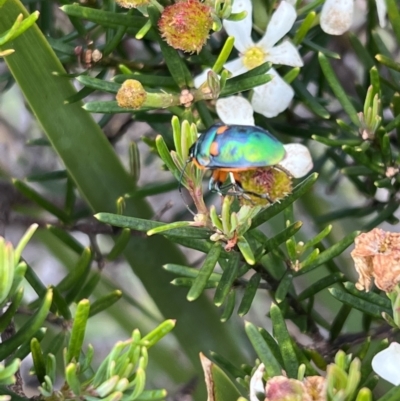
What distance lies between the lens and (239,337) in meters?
0.72

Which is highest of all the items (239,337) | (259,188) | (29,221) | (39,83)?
(39,83)

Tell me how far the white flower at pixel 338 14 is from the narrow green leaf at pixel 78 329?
0.37 m

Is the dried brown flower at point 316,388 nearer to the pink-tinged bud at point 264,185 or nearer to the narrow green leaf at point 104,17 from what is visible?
the pink-tinged bud at point 264,185

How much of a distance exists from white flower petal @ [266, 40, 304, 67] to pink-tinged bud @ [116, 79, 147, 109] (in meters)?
0.17

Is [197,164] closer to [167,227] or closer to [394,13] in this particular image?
[167,227]

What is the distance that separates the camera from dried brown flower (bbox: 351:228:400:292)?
33cm

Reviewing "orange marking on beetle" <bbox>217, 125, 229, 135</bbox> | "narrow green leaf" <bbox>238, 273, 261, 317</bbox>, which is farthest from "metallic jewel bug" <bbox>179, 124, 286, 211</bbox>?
"narrow green leaf" <bbox>238, 273, 261, 317</bbox>

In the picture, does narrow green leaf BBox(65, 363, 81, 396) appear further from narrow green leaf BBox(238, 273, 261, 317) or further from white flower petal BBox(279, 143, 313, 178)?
white flower petal BBox(279, 143, 313, 178)

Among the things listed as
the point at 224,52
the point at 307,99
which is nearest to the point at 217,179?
the point at 224,52

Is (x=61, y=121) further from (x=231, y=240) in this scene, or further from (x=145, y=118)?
(x=231, y=240)

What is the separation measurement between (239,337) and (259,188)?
1.23 feet

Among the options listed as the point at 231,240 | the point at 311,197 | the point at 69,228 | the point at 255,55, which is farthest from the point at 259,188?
the point at 311,197

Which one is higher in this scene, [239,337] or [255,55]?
[255,55]

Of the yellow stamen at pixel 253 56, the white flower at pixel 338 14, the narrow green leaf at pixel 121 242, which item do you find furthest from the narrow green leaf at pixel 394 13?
the narrow green leaf at pixel 121 242
